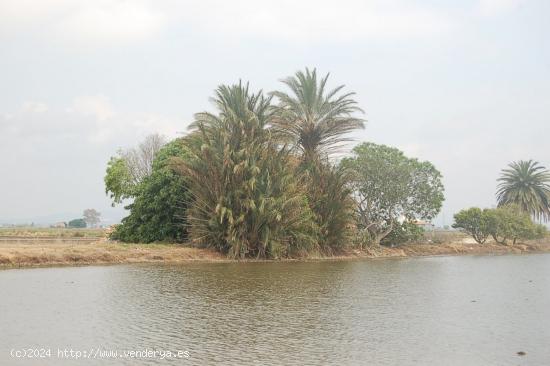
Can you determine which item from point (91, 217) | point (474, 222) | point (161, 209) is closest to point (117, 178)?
point (161, 209)

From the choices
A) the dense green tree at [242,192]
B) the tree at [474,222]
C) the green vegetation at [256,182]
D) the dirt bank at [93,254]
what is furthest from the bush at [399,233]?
the dirt bank at [93,254]

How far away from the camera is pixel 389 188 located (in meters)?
40.2

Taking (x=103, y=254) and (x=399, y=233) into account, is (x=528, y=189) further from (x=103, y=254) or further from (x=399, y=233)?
(x=103, y=254)

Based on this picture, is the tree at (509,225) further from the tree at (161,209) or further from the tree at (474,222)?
the tree at (161,209)

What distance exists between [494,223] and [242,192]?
31.9 meters

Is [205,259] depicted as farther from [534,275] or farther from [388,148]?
[388,148]

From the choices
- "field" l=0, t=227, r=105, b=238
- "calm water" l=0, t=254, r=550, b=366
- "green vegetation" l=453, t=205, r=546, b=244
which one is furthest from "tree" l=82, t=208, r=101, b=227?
"calm water" l=0, t=254, r=550, b=366

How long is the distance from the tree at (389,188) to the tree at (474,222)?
30.7 ft

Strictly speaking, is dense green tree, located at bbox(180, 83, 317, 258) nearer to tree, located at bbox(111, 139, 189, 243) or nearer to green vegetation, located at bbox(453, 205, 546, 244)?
tree, located at bbox(111, 139, 189, 243)

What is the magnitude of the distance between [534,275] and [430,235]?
3079 cm

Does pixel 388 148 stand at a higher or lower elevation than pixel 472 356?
higher

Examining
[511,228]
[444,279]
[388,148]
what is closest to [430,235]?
[511,228]

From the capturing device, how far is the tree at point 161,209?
95.2 feet

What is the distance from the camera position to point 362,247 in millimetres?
35969
